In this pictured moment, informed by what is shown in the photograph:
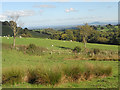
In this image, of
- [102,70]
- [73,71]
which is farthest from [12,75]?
[102,70]

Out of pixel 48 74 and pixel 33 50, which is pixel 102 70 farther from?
pixel 33 50

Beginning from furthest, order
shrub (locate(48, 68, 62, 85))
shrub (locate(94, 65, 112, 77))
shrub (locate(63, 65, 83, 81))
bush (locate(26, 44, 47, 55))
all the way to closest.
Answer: bush (locate(26, 44, 47, 55)) → shrub (locate(94, 65, 112, 77)) → shrub (locate(63, 65, 83, 81)) → shrub (locate(48, 68, 62, 85))

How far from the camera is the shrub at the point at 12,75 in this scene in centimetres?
729

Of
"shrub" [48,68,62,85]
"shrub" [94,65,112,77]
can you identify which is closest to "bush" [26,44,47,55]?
"shrub" [94,65,112,77]

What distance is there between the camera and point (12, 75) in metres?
7.39

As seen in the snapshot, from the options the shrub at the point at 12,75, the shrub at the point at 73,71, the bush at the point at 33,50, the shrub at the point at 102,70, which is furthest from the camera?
the bush at the point at 33,50

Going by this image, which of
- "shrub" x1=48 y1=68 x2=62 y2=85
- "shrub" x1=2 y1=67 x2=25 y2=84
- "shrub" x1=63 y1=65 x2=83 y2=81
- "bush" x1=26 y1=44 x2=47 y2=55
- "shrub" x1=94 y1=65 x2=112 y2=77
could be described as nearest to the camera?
"shrub" x1=48 y1=68 x2=62 y2=85

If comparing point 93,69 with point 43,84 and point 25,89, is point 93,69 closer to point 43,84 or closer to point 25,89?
point 43,84

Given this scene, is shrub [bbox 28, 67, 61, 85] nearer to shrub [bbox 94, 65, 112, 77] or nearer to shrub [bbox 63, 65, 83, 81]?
shrub [bbox 63, 65, 83, 81]

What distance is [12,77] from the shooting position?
7332mm

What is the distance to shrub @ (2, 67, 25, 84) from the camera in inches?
287

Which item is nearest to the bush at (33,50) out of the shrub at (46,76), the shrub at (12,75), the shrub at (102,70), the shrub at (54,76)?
the shrub at (102,70)

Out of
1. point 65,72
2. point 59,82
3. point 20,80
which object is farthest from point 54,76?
point 20,80

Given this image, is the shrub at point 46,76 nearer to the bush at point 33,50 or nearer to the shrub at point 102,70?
the shrub at point 102,70
